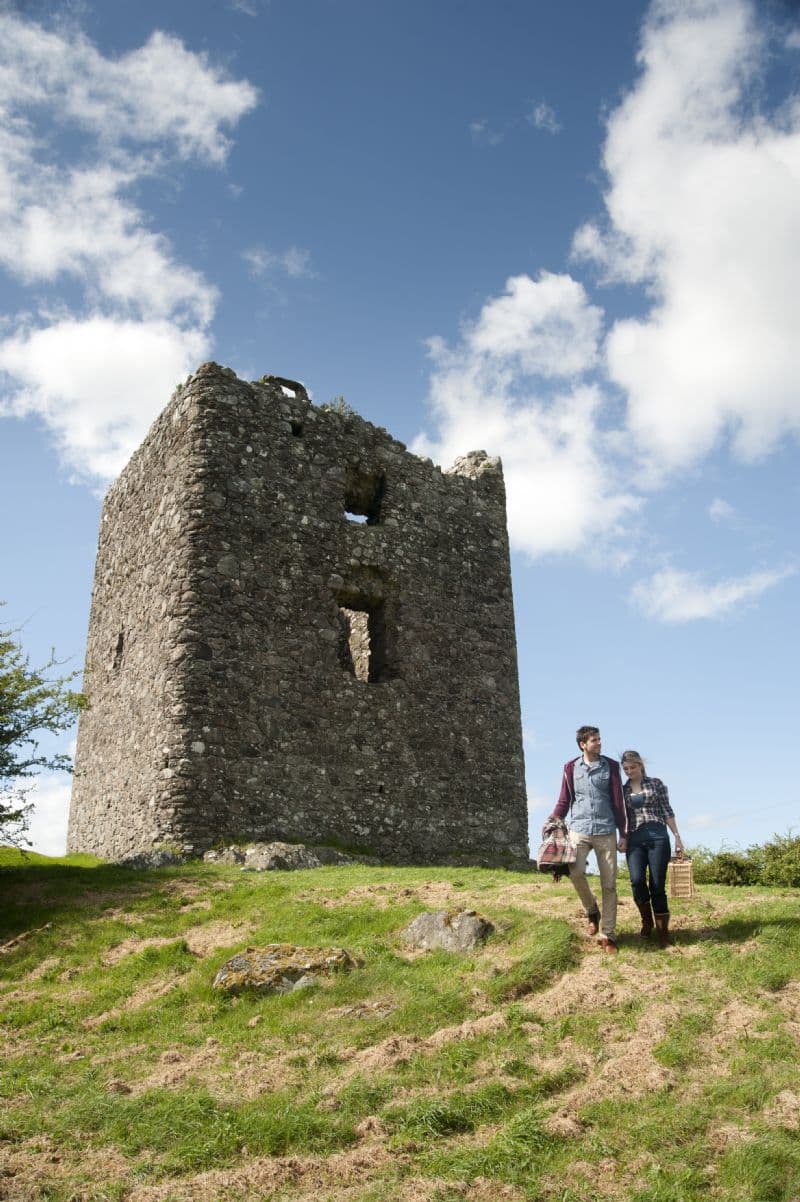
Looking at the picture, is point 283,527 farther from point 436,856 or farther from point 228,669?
point 436,856

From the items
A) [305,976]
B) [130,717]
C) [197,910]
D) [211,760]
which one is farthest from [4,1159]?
[130,717]

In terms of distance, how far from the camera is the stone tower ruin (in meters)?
17.4

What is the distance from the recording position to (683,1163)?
6.37m

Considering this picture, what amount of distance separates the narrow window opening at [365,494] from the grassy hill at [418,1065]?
10.9 m

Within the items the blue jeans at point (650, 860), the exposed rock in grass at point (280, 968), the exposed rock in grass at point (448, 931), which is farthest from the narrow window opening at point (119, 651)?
the blue jeans at point (650, 860)

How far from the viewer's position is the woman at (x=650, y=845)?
980 cm

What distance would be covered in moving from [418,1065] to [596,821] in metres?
3.28

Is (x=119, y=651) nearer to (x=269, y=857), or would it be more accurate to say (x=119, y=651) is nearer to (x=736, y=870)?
(x=269, y=857)

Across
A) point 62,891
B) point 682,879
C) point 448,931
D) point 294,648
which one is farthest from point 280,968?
point 294,648

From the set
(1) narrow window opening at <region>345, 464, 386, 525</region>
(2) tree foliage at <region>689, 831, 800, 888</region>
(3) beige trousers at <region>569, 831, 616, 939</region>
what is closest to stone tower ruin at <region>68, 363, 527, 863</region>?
(1) narrow window opening at <region>345, 464, 386, 525</region>

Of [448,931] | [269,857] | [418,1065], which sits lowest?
Answer: [418,1065]

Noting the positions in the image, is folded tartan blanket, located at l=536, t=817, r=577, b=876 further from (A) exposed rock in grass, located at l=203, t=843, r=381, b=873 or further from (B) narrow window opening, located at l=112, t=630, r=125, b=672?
A: (B) narrow window opening, located at l=112, t=630, r=125, b=672

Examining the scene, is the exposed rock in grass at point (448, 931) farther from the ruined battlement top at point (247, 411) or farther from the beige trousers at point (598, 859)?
the ruined battlement top at point (247, 411)

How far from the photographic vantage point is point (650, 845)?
Result: 32.6 ft
